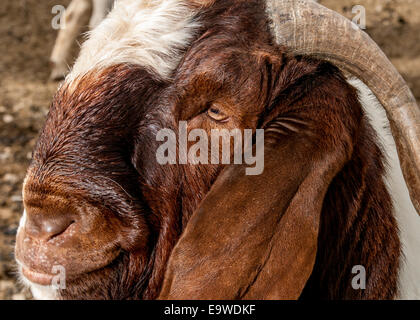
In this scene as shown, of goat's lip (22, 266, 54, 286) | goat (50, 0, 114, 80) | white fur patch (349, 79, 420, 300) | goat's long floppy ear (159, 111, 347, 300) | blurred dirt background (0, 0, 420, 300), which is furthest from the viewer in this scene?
goat (50, 0, 114, 80)

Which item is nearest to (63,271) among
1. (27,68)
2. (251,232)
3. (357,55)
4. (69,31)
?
(251,232)

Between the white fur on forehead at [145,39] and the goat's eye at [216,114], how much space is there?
231 millimetres

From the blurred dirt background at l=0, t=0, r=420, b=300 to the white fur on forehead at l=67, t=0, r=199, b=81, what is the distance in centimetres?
244

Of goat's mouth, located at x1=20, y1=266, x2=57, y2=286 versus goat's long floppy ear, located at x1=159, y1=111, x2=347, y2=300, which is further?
goat's mouth, located at x1=20, y1=266, x2=57, y2=286

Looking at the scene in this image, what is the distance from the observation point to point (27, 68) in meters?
7.85

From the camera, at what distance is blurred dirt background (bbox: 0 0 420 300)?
5430mm

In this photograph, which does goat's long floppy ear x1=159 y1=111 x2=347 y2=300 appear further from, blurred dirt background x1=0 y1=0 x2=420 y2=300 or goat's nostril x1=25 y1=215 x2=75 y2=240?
blurred dirt background x1=0 y1=0 x2=420 y2=300

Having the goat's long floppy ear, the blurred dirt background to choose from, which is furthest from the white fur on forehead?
the blurred dirt background

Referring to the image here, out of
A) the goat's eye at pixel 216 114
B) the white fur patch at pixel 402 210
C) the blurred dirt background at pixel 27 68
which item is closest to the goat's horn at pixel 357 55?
the white fur patch at pixel 402 210

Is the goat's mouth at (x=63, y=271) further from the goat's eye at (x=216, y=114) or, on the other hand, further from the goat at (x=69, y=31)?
the goat at (x=69, y=31)

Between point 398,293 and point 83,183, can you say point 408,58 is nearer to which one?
point 398,293

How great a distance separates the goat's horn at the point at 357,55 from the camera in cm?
242
